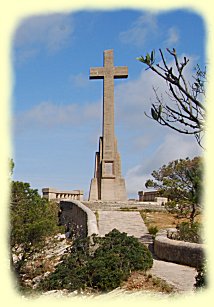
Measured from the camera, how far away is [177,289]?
7.49 metres

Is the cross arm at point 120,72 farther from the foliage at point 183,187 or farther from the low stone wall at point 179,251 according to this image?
the low stone wall at point 179,251

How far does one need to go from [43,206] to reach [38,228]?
3.60 ft

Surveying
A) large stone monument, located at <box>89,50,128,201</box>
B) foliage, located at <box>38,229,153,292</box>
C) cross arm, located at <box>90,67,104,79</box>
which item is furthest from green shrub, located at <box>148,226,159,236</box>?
cross arm, located at <box>90,67,104,79</box>

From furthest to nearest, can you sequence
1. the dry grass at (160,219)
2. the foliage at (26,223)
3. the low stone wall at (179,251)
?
the dry grass at (160,219), the foliage at (26,223), the low stone wall at (179,251)

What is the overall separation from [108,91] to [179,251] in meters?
17.3

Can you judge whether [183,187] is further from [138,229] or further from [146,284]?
[146,284]

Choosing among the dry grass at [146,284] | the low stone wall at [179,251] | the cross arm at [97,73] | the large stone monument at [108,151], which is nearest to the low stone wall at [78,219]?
the low stone wall at [179,251]

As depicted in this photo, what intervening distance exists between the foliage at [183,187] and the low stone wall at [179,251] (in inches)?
40.6

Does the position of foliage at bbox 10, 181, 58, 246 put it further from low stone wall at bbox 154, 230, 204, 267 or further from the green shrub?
the green shrub

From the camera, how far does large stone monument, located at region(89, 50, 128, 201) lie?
88.2 ft

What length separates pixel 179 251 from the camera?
11.3 meters

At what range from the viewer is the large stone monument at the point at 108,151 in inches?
1058

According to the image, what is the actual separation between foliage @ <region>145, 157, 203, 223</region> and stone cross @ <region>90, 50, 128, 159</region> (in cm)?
412

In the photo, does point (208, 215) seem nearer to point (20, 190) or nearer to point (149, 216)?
point (20, 190)
